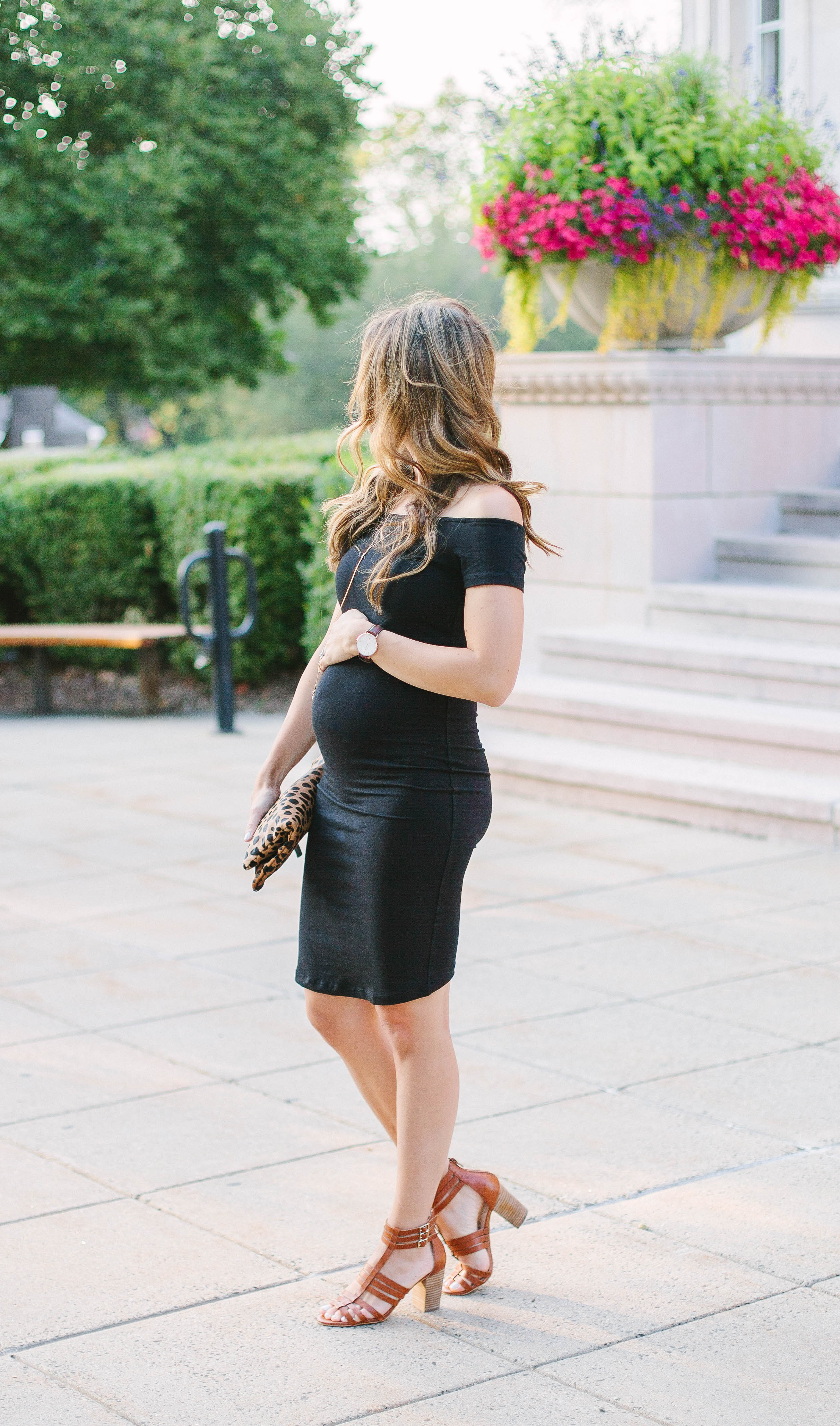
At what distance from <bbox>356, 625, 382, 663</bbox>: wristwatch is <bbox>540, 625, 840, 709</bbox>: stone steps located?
202 inches

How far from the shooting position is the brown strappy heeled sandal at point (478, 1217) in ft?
10.4

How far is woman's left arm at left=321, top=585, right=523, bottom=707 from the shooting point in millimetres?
2879

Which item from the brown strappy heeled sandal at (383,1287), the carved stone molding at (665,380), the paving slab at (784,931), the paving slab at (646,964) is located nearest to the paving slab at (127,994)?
the paving slab at (646,964)

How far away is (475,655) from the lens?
9.46 ft

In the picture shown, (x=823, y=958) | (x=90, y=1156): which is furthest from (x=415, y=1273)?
(x=823, y=958)

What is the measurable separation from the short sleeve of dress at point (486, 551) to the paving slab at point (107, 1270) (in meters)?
1.47

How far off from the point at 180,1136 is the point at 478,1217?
1.06 meters

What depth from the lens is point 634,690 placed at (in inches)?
336

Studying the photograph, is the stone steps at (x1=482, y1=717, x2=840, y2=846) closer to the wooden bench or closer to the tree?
the wooden bench

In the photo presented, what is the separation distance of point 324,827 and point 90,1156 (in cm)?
131

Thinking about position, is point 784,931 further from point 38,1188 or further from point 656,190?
point 656,190

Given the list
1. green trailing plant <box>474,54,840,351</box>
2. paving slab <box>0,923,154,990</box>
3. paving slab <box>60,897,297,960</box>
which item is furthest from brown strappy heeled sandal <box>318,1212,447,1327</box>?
green trailing plant <box>474,54,840,351</box>

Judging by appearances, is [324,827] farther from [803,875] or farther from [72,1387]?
[803,875]

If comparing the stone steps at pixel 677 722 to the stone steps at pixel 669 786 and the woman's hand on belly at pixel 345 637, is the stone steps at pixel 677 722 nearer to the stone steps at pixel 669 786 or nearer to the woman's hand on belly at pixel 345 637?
the stone steps at pixel 669 786
